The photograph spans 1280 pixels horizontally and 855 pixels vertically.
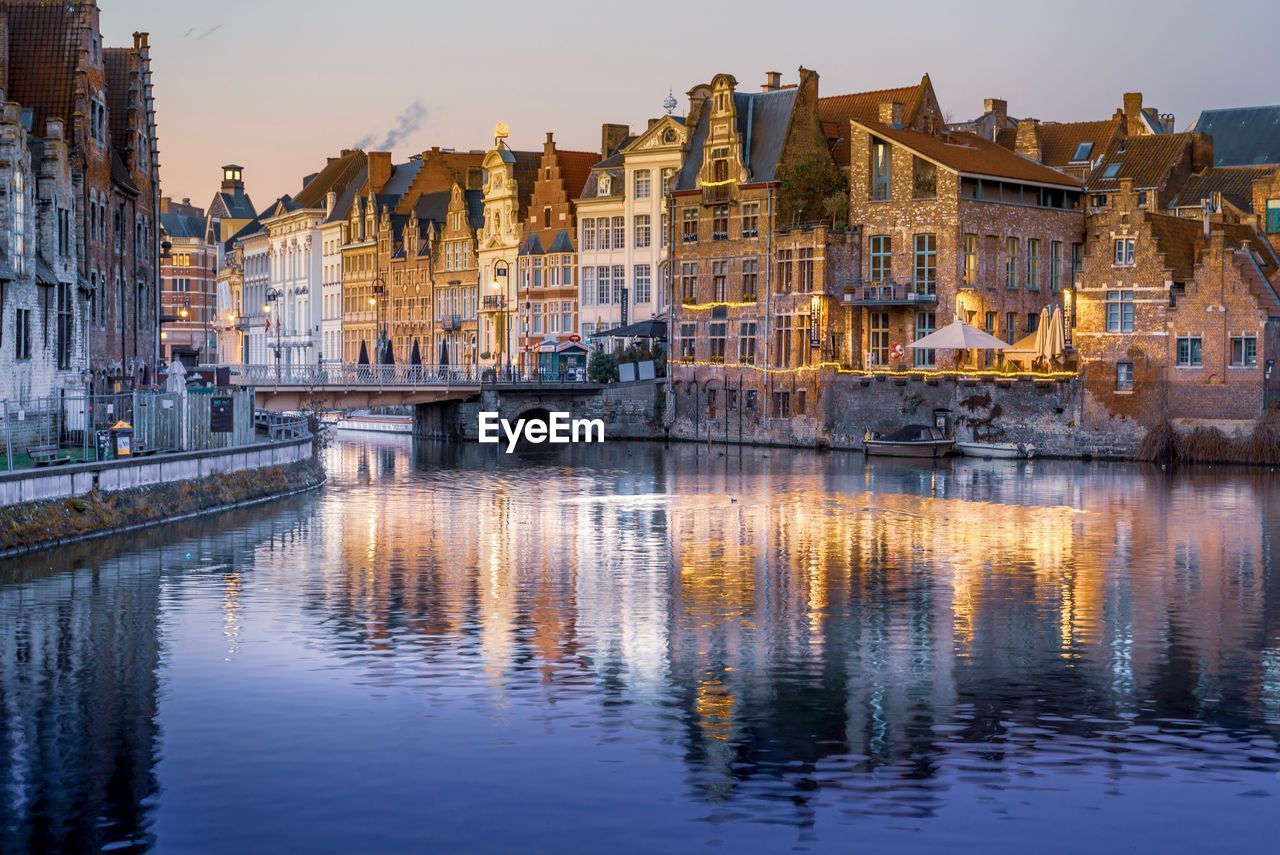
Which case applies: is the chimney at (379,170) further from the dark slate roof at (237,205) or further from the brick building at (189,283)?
the dark slate roof at (237,205)

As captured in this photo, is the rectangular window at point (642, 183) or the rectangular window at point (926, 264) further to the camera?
the rectangular window at point (642, 183)

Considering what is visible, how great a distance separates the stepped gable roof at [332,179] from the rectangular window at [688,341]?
60.1m

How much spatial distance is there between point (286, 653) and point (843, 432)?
180 ft

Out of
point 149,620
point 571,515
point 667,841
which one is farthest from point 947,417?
point 667,841

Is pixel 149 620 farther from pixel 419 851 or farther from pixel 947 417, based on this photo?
pixel 947 417

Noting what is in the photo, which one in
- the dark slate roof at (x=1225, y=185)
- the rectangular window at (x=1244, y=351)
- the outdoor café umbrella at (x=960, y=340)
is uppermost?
the dark slate roof at (x=1225, y=185)

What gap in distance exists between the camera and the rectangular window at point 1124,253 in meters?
68.8

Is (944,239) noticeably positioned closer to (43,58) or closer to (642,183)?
(642,183)

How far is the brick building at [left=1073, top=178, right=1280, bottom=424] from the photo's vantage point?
65.1m

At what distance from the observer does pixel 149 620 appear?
1084 inches

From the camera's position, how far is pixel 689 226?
88562 mm

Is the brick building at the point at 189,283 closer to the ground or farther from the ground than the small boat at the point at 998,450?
farther from the ground

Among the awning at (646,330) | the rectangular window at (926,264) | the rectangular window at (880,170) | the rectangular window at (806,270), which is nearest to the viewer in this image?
the rectangular window at (926,264)

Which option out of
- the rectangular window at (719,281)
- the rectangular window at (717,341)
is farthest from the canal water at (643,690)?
the rectangular window at (719,281)
